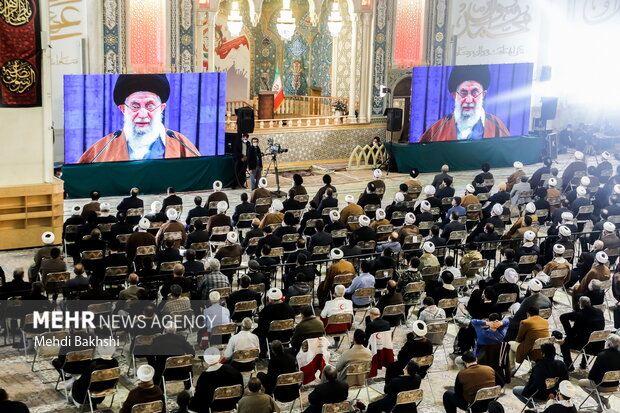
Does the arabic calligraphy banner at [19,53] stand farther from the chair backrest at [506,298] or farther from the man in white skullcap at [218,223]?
the chair backrest at [506,298]

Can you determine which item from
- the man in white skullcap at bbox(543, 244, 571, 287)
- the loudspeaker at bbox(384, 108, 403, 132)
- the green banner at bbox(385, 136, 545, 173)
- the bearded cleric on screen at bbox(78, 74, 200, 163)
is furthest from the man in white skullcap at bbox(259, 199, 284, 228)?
the loudspeaker at bbox(384, 108, 403, 132)

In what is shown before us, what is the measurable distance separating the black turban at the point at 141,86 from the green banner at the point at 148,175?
4.79 ft

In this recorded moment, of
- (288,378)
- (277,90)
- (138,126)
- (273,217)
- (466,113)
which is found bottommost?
(288,378)

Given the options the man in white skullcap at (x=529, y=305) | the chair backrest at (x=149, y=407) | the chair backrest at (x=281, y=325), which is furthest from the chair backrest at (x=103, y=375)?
the man in white skullcap at (x=529, y=305)

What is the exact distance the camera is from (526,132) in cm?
2838

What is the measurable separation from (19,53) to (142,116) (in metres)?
5.03

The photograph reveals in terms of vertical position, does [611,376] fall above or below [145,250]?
below

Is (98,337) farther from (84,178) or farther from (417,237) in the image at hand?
(84,178)

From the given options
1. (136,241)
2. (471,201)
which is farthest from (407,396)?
(471,201)

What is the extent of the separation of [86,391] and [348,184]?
1450cm

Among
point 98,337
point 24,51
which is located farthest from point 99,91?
point 98,337

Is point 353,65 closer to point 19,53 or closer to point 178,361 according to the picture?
point 19,53

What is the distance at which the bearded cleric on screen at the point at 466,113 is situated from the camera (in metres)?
26.0

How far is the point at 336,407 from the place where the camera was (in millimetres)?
9828
